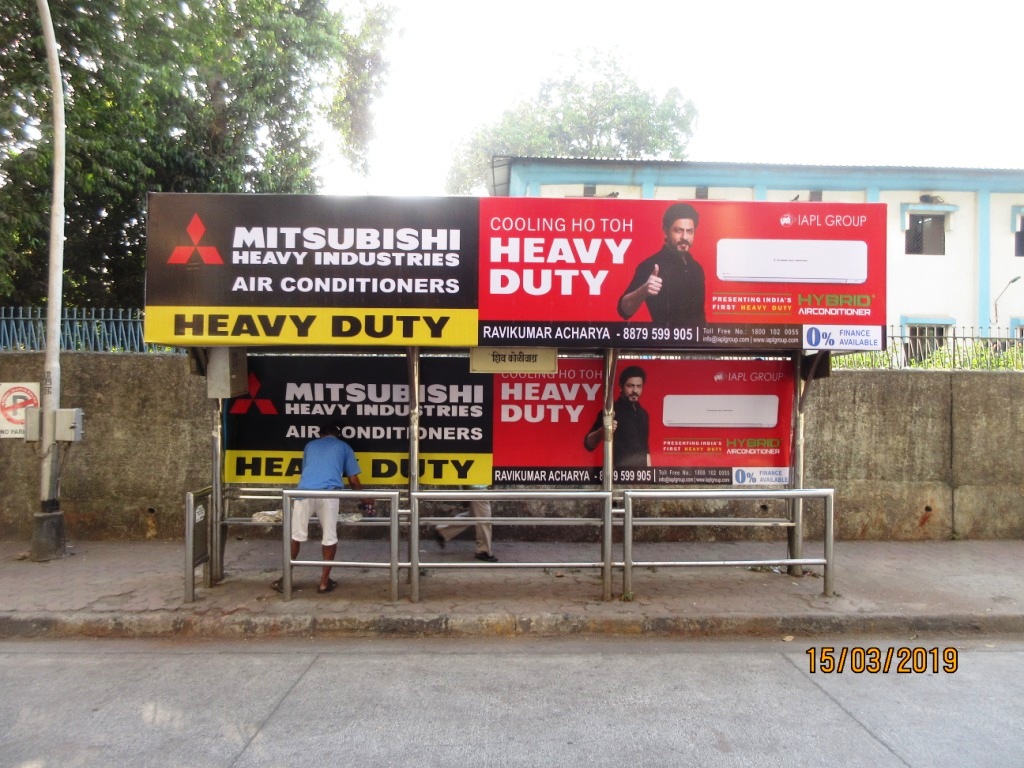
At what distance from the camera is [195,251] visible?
5.67 metres

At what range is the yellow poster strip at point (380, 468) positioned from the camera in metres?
6.67

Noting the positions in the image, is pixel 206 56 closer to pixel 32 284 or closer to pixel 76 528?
pixel 32 284

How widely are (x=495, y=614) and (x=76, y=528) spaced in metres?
5.30

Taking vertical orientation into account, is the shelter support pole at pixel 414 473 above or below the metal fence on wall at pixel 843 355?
below

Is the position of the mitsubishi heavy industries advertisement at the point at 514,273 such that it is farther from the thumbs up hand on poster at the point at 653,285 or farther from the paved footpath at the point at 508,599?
the paved footpath at the point at 508,599

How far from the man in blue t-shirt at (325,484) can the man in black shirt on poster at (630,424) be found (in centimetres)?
224

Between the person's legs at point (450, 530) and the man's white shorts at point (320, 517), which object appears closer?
the man's white shorts at point (320, 517)

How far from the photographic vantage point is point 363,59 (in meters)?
20.6

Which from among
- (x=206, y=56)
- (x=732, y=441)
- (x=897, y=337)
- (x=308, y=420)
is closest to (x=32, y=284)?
(x=206, y=56)

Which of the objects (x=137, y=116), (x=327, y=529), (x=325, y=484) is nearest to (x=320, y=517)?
(x=327, y=529)

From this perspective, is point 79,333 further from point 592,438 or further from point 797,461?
point 797,461

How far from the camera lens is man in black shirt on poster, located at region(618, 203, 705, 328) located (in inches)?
226
